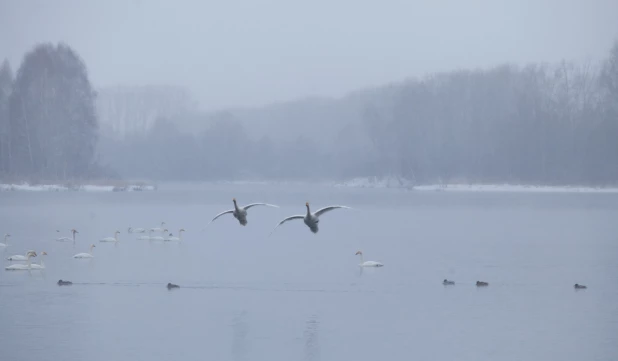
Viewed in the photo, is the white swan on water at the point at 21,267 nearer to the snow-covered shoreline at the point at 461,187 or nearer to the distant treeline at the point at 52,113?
the distant treeline at the point at 52,113

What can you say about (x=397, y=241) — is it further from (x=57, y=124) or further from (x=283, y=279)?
(x=57, y=124)

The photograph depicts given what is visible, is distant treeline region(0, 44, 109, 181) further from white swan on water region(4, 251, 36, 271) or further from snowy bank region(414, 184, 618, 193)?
white swan on water region(4, 251, 36, 271)

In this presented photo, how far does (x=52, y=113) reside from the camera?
258ft

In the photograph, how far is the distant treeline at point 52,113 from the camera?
78.2 meters

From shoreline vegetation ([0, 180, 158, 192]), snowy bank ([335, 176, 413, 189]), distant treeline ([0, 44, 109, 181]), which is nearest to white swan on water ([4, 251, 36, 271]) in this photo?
distant treeline ([0, 44, 109, 181])

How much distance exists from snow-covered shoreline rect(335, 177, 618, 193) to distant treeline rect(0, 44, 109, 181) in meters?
36.6

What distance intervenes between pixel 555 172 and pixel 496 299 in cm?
7134

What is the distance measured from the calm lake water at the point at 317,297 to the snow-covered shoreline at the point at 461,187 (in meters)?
48.1

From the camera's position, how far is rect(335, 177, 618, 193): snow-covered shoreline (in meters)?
88.9

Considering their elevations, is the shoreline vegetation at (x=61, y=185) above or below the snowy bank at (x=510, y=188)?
above

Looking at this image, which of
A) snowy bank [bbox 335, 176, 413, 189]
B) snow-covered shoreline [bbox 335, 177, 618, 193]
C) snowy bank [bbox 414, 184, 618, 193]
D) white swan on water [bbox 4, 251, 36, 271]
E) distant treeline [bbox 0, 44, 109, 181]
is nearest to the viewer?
white swan on water [bbox 4, 251, 36, 271]

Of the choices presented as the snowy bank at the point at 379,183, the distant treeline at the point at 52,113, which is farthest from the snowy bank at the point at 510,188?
the distant treeline at the point at 52,113

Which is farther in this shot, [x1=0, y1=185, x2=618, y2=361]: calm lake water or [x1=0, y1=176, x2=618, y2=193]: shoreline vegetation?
[x1=0, y1=176, x2=618, y2=193]: shoreline vegetation

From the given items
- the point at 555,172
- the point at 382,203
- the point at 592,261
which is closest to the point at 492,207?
the point at 382,203
